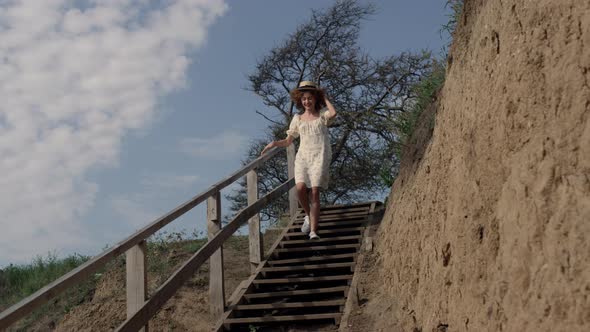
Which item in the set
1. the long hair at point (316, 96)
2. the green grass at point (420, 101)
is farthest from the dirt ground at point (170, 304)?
the green grass at point (420, 101)

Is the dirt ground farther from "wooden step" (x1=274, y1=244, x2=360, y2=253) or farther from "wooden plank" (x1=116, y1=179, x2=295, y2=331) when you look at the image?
"wooden plank" (x1=116, y1=179, x2=295, y2=331)

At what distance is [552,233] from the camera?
3795 millimetres

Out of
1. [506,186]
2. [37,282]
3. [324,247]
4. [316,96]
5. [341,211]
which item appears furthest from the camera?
[37,282]

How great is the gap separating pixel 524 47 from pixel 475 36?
1341 millimetres

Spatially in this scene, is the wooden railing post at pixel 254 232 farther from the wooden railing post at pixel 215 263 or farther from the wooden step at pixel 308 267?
the wooden railing post at pixel 215 263

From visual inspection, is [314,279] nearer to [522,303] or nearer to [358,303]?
[358,303]

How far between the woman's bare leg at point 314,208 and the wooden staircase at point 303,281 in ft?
0.87

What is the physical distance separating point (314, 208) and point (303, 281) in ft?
3.39

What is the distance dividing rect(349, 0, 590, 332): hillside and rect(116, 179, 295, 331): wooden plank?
1774 mm

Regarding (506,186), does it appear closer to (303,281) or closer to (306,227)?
(303,281)

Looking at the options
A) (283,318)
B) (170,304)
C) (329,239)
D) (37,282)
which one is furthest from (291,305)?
(37,282)

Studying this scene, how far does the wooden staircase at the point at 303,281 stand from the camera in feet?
25.9

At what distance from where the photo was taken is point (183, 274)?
277 inches

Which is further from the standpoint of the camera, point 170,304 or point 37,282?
point 37,282
